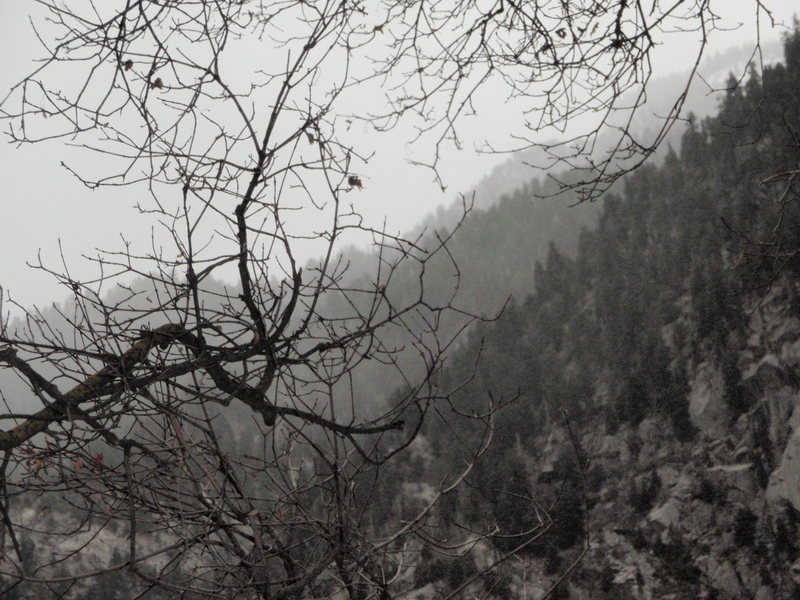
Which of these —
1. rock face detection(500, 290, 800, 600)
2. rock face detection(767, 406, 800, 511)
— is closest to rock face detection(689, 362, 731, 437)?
rock face detection(500, 290, 800, 600)

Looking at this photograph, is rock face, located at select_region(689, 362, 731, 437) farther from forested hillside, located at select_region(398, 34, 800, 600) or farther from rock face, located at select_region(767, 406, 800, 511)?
rock face, located at select_region(767, 406, 800, 511)

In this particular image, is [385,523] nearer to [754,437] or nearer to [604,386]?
[604,386]

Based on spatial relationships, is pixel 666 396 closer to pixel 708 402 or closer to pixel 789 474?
pixel 708 402

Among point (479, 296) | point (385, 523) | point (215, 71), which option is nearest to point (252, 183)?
point (215, 71)

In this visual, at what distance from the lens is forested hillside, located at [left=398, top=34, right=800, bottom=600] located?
16266 millimetres

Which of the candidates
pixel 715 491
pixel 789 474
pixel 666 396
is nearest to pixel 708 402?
pixel 666 396

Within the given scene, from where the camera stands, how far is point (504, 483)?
20453 mm

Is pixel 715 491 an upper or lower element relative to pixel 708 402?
lower

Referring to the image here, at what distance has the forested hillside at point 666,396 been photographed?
16266 mm

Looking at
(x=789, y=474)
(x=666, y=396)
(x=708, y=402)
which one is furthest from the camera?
(x=666, y=396)

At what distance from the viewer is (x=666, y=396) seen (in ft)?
67.8

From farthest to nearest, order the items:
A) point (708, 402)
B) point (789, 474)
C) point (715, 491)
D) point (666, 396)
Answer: point (666, 396) < point (708, 402) < point (715, 491) < point (789, 474)

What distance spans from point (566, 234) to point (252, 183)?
46.4 m

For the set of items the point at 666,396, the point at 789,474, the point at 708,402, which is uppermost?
the point at 666,396
